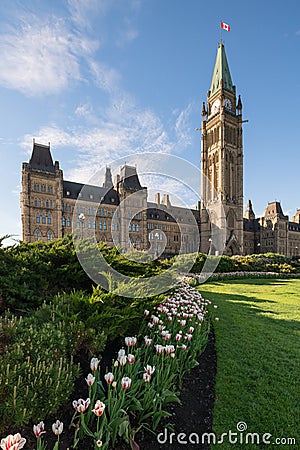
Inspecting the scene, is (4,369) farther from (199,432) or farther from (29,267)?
(29,267)

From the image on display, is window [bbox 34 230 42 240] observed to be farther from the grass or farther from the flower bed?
the flower bed

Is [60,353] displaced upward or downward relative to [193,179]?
downward

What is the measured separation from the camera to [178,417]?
3.37 metres

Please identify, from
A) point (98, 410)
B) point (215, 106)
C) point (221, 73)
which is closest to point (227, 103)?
point (215, 106)

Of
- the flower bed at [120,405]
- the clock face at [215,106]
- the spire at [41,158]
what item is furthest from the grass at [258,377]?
the clock face at [215,106]

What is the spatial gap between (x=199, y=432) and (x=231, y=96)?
7426cm

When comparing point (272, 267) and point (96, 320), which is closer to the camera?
point (96, 320)

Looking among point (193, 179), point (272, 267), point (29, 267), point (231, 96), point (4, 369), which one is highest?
point (231, 96)

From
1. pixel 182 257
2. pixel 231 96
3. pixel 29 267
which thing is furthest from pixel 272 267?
pixel 231 96

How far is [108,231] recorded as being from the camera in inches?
1847

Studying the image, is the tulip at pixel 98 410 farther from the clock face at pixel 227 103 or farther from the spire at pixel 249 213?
the spire at pixel 249 213

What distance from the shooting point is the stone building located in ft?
132

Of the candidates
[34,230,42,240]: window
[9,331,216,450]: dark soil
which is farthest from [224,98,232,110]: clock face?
[9,331,216,450]: dark soil

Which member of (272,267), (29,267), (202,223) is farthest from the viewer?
(202,223)
